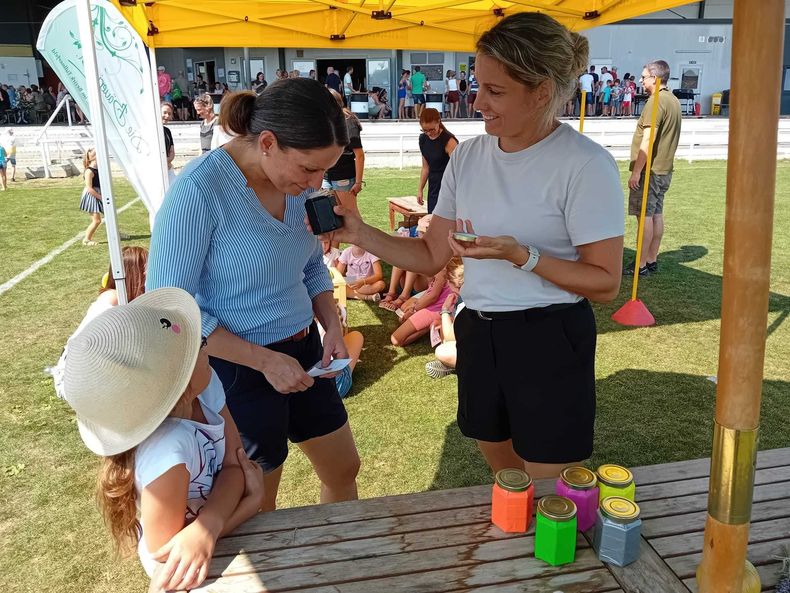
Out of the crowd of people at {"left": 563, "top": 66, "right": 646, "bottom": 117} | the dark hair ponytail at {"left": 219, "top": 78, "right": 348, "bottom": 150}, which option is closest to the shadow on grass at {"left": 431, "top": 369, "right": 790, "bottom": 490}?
the dark hair ponytail at {"left": 219, "top": 78, "right": 348, "bottom": 150}

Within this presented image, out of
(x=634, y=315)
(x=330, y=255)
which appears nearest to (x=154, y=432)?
(x=330, y=255)

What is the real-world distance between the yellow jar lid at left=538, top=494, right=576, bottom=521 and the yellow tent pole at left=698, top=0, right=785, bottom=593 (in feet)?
1.25

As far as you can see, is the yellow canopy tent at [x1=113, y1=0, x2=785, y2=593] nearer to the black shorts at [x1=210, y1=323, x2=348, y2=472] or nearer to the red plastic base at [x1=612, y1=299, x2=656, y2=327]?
the black shorts at [x1=210, y1=323, x2=348, y2=472]

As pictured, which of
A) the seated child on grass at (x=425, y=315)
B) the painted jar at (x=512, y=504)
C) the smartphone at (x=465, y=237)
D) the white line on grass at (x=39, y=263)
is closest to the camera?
the painted jar at (x=512, y=504)

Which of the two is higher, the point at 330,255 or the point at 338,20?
the point at 338,20

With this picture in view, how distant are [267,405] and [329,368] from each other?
232 millimetres

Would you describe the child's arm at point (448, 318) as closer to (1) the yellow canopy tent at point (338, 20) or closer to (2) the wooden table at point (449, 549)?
(1) the yellow canopy tent at point (338, 20)

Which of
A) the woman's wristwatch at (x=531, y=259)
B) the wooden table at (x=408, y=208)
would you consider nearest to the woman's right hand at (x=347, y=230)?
the woman's wristwatch at (x=531, y=259)

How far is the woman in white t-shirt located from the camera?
5.76ft

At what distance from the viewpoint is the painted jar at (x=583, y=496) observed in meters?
1.54

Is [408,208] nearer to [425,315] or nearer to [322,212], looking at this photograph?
[425,315]

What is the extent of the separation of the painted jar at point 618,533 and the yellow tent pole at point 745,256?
0.32 meters

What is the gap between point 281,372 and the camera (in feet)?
6.14

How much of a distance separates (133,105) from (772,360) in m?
5.20
